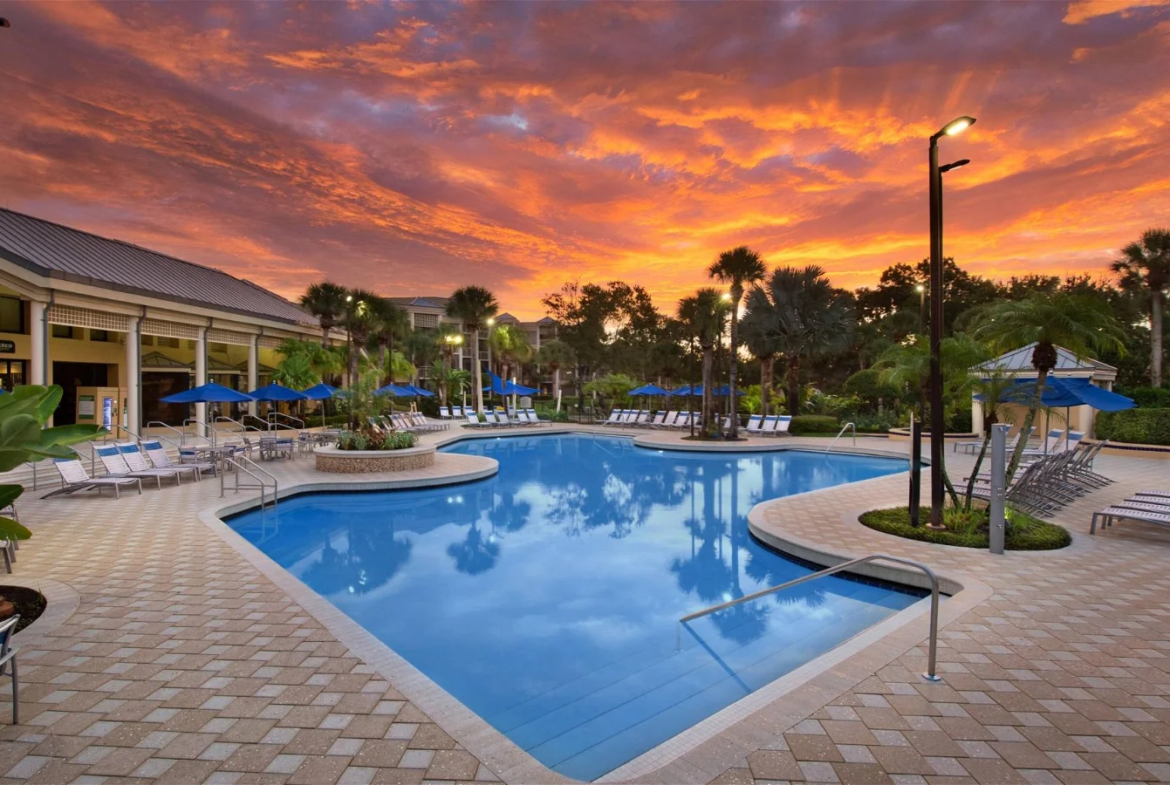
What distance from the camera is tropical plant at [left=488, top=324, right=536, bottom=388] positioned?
1613 inches

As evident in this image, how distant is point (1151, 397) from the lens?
19.0m

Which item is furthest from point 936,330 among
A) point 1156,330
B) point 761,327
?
point 1156,330

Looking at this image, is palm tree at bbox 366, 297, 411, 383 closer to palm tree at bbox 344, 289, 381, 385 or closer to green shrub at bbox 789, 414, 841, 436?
palm tree at bbox 344, 289, 381, 385

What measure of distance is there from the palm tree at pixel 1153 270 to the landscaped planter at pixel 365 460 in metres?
31.3

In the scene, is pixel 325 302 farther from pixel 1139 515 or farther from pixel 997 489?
pixel 1139 515

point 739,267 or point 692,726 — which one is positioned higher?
point 739,267

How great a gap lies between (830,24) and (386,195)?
49.6 feet

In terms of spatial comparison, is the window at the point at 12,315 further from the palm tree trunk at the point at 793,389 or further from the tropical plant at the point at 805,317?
the palm tree trunk at the point at 793,389

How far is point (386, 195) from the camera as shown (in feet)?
67.8

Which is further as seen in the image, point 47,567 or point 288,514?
point 288,514

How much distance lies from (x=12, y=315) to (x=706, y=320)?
23654mm

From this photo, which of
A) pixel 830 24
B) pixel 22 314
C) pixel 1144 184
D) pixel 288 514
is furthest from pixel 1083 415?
pixel 22 314

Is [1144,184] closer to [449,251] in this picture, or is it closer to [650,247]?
[650,247]

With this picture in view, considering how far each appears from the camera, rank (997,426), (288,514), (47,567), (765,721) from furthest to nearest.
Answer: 1. (288,514)
2. (997,426)
3. (47,567)
4. (765,721)
